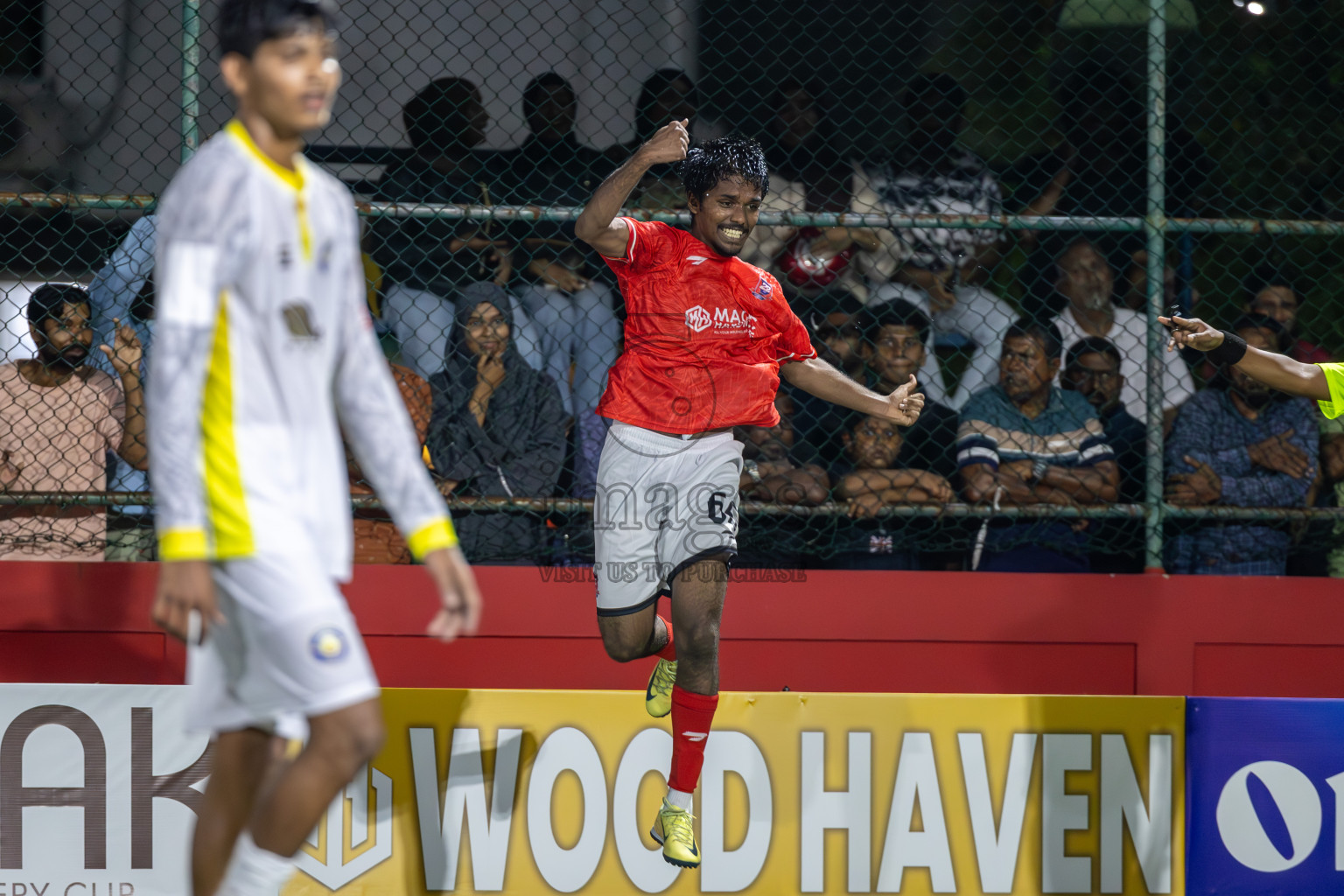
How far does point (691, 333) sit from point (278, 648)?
1995mm

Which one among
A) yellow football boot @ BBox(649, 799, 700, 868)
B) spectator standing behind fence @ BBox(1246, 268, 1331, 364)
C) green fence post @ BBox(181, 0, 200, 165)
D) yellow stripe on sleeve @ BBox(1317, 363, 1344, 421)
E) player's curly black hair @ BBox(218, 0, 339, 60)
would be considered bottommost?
yellow football boot @ BBox(649, 799, 700, 868)

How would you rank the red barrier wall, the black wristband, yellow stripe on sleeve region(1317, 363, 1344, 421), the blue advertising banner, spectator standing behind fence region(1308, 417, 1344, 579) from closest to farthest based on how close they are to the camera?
1. the black wristband
2. yellow stripe on sleeve region(1317, 363, 1344, 421)
3. the blue advertising banner
4. the red barrier wall
5. spectator standing behind fence region(1308, 417, 1344, 579)

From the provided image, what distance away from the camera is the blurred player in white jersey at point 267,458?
2.41 meters

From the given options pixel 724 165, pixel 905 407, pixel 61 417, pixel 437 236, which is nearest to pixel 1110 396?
pixel 905 407

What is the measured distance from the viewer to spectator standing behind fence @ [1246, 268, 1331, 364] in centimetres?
534

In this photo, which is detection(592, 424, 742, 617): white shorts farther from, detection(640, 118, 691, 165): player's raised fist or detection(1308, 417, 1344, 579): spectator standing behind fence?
detection(1308, 417, 1344, 579): spectator standing behind fence

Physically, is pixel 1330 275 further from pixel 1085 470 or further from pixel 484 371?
pixel 484 371

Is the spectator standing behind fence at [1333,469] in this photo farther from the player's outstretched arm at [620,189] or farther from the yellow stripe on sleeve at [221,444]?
the yellow stripe on sleeve at [221,444]

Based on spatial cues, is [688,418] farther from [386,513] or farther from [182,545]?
[182,545]

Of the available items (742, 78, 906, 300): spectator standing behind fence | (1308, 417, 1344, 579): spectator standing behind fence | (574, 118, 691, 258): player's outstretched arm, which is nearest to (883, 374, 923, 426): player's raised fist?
(574, 118, 691, 258): player's outstretched arm

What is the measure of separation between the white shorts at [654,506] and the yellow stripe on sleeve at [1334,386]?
2017 mm

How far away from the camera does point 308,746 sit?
8.34 ft

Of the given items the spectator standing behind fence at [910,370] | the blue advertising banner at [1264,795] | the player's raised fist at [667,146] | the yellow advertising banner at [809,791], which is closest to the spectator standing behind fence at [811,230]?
the spectator standing behind fence at [910,370]

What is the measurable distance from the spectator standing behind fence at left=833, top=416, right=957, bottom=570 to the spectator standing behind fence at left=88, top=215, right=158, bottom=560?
2.69 metres
